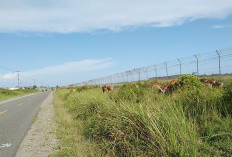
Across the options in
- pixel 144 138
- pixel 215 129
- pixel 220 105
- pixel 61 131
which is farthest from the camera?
pixel 61 131

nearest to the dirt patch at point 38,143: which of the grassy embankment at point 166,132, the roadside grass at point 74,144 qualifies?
the roadside grass at point 74,144

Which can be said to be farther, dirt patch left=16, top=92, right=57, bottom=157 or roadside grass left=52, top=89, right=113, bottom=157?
dirt patch left=16, top=92, right=57, bottom=157

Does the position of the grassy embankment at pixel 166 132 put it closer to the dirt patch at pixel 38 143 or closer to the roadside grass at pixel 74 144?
the roadside grass at pixel 74 144

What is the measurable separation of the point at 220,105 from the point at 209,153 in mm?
2319

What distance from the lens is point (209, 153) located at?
339cm

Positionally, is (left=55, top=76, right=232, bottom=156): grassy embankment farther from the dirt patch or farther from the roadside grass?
the dirt patch

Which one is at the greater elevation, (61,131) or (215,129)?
(215,129)

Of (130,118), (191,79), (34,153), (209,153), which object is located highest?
(191,79)

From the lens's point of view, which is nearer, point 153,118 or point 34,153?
point 153,118

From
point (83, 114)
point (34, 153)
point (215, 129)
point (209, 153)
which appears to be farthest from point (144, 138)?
point (83, 114)

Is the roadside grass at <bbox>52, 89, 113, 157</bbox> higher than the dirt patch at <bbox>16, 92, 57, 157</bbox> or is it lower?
higher

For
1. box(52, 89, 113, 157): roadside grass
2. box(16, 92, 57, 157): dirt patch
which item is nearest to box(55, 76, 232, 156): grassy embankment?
box(52, 89, 113, 157): roadside grass

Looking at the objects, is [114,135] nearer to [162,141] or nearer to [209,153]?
[162,141]

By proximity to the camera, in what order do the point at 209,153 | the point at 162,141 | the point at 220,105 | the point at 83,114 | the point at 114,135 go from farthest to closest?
the point at 83,114 < the point at 220,105 < the point at 114,135 < the point at 162,141 < the point at 209,153
